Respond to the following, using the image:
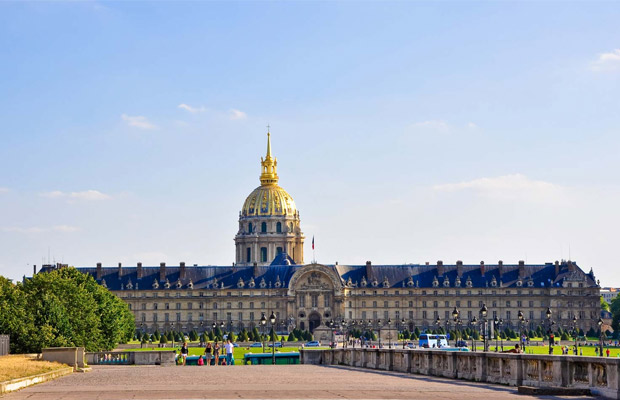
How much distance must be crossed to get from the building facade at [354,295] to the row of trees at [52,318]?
88.6m

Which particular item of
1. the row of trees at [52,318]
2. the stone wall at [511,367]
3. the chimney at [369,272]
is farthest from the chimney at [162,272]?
the stone wall at [511,367]

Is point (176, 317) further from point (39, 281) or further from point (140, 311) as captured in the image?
point (39, 281)

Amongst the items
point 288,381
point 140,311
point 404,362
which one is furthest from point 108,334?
point 140,311

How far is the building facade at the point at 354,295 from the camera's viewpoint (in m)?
172

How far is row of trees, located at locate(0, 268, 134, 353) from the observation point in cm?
5881

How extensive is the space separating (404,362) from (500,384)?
402 inches

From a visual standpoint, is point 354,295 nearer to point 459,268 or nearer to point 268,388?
point 459,268

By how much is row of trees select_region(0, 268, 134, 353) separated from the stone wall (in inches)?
834

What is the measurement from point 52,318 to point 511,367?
36.7 metres

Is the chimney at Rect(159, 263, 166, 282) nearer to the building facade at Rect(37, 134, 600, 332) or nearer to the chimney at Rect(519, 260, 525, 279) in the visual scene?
the building facade at Rect(37, 134, 600, 332)

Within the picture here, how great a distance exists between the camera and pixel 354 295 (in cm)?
17500

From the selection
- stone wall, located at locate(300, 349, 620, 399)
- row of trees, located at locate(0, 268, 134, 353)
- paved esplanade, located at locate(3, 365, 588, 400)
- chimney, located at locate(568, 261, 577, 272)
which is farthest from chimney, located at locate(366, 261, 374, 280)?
paved esplanade, located at locate(3, 365, 588, 400)

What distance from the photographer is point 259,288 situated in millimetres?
174250

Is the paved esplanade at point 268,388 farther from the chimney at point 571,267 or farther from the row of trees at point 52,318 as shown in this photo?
the chimney at point 571,267
